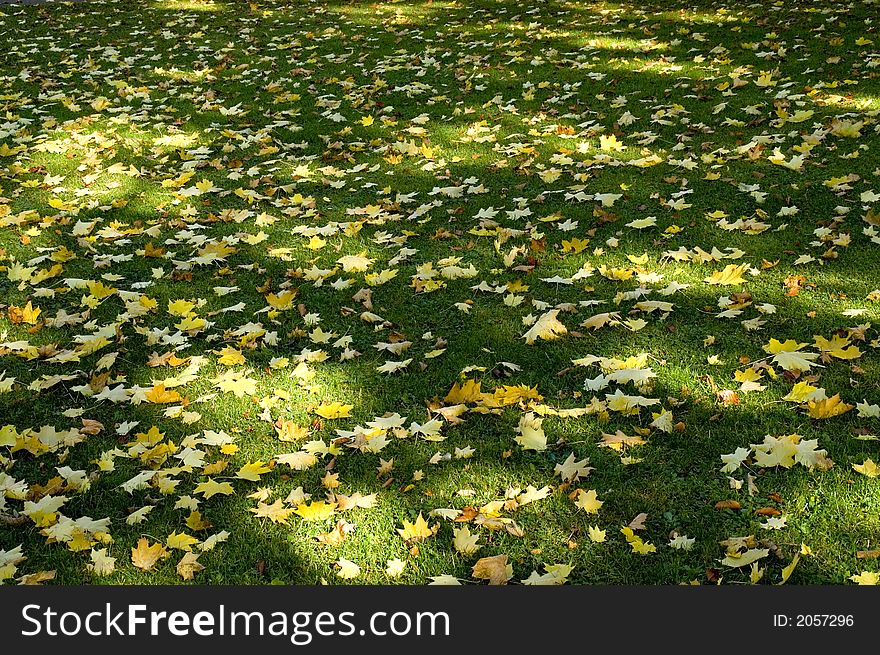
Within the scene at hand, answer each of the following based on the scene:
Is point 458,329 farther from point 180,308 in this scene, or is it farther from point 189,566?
point 189,566

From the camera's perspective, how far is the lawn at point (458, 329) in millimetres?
2879

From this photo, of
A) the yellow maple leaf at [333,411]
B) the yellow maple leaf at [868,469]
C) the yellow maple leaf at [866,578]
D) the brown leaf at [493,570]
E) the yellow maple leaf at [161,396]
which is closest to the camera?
the yellow maple leaf at [866,578]

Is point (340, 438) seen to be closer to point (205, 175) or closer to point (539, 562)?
point (539, 562)

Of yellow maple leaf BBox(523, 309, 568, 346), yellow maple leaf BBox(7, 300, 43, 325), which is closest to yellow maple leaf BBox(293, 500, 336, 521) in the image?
yellow maple leaf BBox(523, 309, 568, 346)

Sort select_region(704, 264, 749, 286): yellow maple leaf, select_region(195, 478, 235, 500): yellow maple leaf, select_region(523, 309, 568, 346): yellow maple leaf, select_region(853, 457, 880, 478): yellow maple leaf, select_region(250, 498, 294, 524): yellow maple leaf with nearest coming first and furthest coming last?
1. select_region(853, 457, 880, 478): yellow maple leaf
2. select_region(250, 498, 294, 524): yellow maple leaf
3. select_region(195, 478, 235, 500): yellow maple leaf
4. select_region(523, 309, 568, 346): yellow maple leaf
5. select_region(704, 264, 749, 286): yellow maple leaf

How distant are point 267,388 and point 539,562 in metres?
1.67

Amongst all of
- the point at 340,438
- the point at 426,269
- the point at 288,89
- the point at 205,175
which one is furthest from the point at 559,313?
the point at 288,89

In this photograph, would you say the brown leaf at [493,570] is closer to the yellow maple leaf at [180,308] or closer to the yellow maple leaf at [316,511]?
the yellow maple leaf at [316,511]

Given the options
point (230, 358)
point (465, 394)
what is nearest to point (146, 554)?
point (230, 358)

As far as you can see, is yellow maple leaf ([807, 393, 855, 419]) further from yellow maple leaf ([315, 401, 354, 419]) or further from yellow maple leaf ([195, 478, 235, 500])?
yellow maple leaf ([195, 478, 235, 500])

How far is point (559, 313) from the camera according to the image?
13.8 feet

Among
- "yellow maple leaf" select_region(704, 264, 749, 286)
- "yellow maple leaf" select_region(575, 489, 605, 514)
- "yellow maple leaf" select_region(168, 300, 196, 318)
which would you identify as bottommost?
→ "yellow maple leaf" select_region(168, 300, 196, 318)

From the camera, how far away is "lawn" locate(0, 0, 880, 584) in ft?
9.45

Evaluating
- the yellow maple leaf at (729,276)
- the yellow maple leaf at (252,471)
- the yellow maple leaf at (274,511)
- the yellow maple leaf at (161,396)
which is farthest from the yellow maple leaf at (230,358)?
the yellow maple leaf at (729,276)
